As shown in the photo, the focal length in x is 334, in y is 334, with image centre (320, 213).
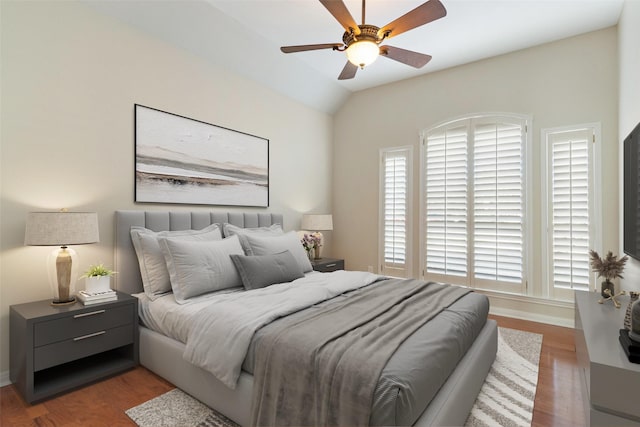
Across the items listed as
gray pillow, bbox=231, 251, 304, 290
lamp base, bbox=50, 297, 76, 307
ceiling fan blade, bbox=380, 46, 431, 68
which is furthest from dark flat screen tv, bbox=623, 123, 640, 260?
lamp base, bbox=50, 297, 76, 307

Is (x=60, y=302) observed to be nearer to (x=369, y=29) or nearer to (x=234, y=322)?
(x=234, y=322)

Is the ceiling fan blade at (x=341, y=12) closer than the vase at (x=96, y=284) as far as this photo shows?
Yes

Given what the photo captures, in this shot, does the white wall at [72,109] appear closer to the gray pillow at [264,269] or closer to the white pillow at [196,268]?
the white pillow at [196,268]

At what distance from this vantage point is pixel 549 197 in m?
3.71

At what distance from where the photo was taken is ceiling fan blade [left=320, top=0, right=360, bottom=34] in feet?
6.64

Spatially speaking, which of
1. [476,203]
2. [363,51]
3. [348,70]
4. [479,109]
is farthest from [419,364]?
[479,109]

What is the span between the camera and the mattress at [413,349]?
52.6 inches

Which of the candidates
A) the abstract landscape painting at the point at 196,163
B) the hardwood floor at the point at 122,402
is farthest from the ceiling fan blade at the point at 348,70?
the hardwood floor at the point at 122,402

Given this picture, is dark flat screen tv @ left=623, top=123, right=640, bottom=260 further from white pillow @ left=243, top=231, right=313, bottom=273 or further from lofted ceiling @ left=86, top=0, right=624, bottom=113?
white pillow @ left=243, top=231, right=313, bottom=273

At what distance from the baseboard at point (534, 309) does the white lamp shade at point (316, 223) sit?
2.20 meters

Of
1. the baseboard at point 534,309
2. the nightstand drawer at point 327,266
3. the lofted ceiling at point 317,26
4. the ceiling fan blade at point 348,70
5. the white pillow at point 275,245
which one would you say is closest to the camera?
the ceiling fan blade at point 348,70

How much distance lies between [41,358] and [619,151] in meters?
5.07

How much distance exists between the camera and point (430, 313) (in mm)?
2109

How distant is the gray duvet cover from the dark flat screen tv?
1.27 meters
